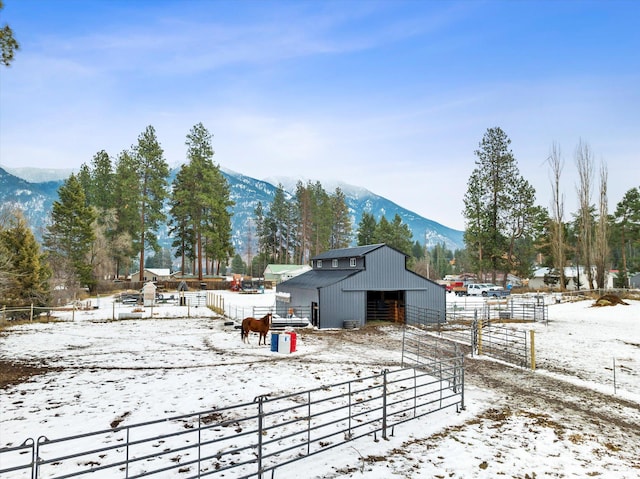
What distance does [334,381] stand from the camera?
13.3 metres

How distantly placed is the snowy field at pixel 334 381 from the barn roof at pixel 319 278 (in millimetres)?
4433

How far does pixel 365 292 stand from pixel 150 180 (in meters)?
48.5

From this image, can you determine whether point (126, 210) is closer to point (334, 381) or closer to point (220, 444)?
point (334, 381)

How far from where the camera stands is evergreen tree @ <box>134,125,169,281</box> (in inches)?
2489

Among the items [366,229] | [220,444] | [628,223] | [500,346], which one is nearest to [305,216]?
[366,229]

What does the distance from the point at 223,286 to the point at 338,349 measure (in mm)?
50626

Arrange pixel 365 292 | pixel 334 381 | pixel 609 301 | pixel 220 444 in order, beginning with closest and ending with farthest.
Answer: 1. pixel 220 444
2. pixel 334 381
3. pixel 365 292
4. pixel 609 301

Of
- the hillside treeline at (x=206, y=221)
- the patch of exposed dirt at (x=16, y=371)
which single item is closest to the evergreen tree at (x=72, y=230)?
the hillside treeline at (x=206, y=221)

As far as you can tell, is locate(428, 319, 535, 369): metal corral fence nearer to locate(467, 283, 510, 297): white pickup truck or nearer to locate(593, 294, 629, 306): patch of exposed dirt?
locate(593, 294, 629, 306): patch of exposed dirt

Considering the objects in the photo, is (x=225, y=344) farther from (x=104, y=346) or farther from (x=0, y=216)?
(x=0, y=216)

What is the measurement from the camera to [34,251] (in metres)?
33.1

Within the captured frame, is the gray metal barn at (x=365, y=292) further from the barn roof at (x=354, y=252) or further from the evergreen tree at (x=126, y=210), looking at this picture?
the evergreen tree at (x=126, y=210)

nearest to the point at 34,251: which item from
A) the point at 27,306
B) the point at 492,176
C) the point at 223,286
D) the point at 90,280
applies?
the point at 27,306

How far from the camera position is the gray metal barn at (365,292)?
27.5m
